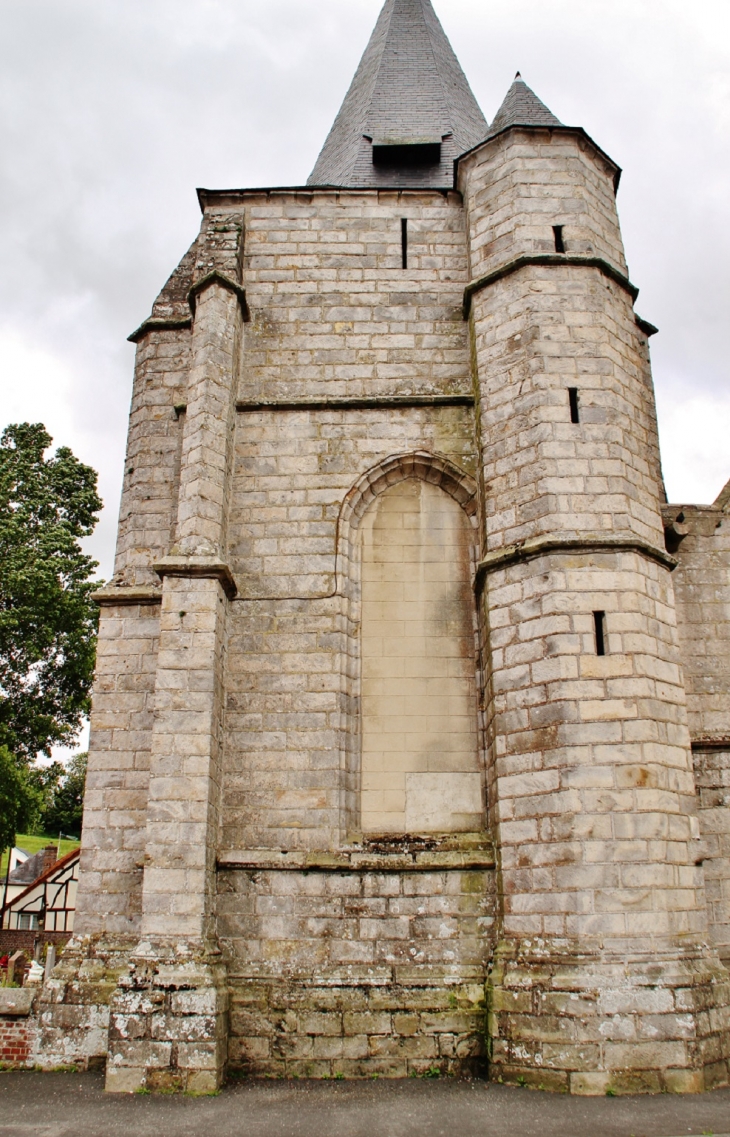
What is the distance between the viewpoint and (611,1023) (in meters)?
5.46

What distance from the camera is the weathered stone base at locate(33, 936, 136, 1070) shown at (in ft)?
20.8

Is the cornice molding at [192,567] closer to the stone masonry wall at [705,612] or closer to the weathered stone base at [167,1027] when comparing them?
the weathered stone base at [167,1027]

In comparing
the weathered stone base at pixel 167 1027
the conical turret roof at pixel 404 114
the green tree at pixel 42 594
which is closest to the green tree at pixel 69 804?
the green tree at pixel 42 594

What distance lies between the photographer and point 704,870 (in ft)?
22.6

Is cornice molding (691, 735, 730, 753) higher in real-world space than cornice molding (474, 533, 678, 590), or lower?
lower

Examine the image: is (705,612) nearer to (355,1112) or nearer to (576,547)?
(576,547)

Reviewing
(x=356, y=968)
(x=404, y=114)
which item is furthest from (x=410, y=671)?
(x=404, y=114)

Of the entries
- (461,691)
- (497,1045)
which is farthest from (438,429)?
(497,1045)

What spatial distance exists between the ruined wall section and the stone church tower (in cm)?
3

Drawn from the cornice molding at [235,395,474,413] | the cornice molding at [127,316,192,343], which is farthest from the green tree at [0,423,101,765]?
the cornice molding at [235,395,474,413]

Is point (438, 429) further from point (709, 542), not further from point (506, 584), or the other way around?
point (709, 542)

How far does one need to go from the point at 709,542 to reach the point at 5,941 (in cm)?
1726

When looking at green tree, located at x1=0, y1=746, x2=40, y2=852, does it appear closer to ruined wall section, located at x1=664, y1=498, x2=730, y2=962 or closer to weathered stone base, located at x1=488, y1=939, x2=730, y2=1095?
weathered stone base, located at x1=488, y1=939, x2=730, y2=1095

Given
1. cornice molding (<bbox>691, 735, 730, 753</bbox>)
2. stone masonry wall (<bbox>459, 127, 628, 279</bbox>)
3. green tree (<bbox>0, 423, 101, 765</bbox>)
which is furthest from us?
green tree (<bbox>0, 423, 101, 765</bbox>)
